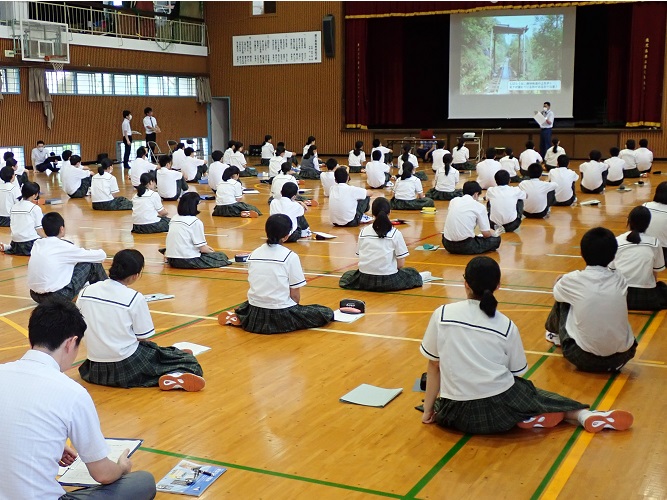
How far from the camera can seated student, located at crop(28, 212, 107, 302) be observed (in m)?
7.78

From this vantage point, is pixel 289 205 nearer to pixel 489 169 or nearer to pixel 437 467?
pixel 489 169

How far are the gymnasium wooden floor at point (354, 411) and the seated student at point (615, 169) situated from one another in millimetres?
9912

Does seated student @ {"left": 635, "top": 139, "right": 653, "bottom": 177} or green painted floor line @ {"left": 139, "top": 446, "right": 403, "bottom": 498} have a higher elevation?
seated student @ {"left": 635, "top": 139, "right": 653, "bottom": 177}

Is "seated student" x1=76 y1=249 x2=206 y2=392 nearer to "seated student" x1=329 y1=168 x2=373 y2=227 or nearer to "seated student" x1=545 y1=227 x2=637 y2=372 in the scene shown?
"seated student" x1=545 y1=227 x2=637 y2=372

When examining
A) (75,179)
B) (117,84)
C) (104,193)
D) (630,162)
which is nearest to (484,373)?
(104,193)

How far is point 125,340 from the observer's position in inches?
227

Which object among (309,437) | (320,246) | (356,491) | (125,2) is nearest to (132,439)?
(309,437)

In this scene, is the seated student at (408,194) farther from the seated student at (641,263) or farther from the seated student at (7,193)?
the seated student at (641,263)

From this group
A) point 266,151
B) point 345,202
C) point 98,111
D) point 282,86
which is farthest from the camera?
point 282,86

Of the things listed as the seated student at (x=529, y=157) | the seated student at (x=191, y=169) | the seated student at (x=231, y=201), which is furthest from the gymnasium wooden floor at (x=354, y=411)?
the seated student at (x=191, y=169)

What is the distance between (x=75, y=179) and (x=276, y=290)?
39.8ft

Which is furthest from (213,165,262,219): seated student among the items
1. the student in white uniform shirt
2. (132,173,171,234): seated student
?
the student in white uniform shirt

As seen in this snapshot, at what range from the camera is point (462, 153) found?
22672 millimetres

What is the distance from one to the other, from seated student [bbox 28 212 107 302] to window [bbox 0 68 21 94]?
17425 millimetres
